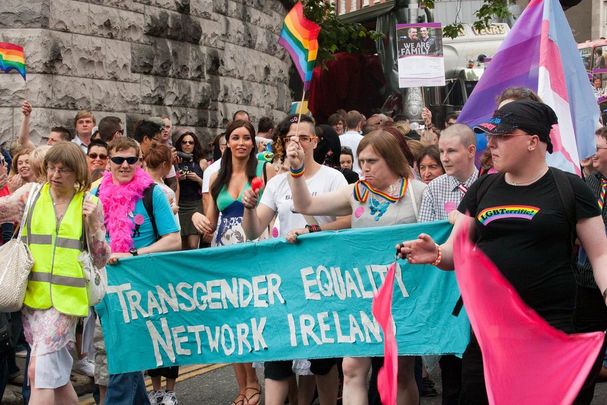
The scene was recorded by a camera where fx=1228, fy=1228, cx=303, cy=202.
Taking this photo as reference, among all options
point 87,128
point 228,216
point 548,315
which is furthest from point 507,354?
point 87,128

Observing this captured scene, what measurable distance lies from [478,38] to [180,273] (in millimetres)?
19423

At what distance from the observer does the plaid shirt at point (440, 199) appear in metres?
7.07

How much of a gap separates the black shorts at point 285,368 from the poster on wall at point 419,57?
887cm

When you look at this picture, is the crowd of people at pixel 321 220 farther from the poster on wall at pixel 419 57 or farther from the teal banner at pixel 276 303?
the poster on wall at pixel 419 57

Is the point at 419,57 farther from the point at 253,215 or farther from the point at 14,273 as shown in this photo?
the point at 14,273

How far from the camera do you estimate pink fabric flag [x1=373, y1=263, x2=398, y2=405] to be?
559 centimetres

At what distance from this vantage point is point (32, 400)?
704 cm

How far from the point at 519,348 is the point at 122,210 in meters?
3.47

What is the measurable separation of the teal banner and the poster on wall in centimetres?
885

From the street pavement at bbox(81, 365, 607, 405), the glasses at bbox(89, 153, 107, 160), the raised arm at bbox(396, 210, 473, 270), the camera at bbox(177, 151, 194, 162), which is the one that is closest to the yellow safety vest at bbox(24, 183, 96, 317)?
the street pavement at bbox(81, 365, 607, 405)

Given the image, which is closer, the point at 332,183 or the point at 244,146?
the point at 332,183

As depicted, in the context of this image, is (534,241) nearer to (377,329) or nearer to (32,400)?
(377,329)

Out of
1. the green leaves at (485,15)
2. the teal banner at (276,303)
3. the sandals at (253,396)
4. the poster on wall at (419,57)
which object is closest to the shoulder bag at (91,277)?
the teal banner at (276,303)

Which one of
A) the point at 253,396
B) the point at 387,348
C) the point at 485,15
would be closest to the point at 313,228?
the point at 253,396
